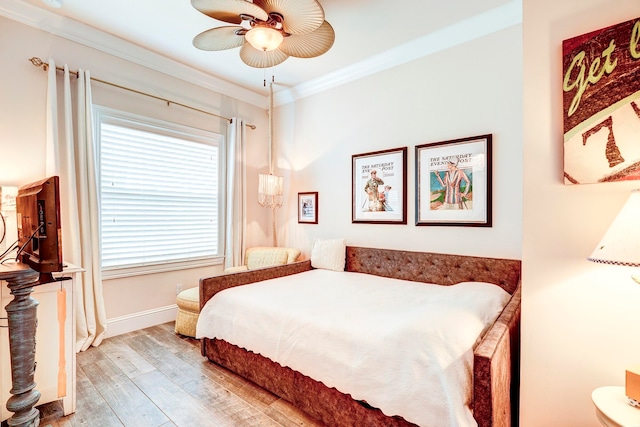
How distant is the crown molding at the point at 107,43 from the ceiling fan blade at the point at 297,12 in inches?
77.5

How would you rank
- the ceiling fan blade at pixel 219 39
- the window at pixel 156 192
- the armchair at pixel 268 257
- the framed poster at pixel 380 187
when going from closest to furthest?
1. the ceiling fan blade at pixel 219 39
2. the window at pixel 156 192
3. the framed poster at pixel 380 187
4. the armchair at pixel 268 257

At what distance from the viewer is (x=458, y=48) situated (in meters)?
2.86

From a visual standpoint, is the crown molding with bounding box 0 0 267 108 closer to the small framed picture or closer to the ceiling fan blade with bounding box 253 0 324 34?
the small framed picture

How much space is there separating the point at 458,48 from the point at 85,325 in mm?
4296

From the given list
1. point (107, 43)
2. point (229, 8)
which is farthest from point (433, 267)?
point (107, 43)

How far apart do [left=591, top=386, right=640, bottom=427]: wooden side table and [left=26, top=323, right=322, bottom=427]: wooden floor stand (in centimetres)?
138

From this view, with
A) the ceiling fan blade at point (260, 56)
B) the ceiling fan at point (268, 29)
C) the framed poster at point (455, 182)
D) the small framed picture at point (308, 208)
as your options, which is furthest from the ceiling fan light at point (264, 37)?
the small framed picture at point (308, 208)

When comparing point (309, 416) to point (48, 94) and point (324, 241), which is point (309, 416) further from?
point (48, 94)

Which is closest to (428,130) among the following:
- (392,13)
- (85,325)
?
(392,13)

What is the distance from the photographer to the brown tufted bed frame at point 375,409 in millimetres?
1254

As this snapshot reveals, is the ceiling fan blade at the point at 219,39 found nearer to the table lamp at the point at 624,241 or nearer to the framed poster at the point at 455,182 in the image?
the framed poster at the point at 455,182

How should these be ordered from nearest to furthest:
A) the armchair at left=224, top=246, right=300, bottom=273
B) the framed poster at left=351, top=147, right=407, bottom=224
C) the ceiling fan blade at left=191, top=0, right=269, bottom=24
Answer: the ceiling fan blade at left=191, top=0, right=269, bottom=24, the framed poster at left=351, top=147, right=407, bottom=224, the armchair at left=224, top=246, right=300, bottom=273

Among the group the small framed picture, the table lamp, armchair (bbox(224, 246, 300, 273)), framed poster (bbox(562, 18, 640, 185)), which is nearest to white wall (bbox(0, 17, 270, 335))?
armchair (bbox(224, 246, 300, 273))

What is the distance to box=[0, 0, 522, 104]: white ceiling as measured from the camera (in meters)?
2.50
